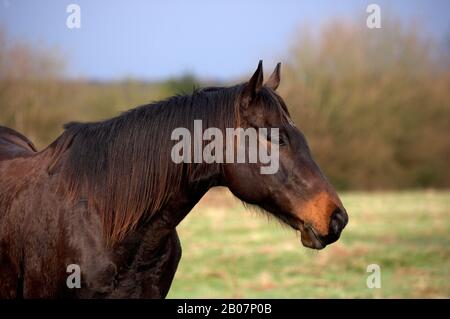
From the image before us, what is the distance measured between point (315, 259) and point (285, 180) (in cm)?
758

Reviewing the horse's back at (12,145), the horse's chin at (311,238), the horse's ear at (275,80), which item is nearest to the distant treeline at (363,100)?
the horse's back at (12,145)

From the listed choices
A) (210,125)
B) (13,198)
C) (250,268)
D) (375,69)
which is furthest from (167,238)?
(375,69)

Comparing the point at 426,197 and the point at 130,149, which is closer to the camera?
the point at 130,149

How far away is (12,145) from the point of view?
17.7 feet

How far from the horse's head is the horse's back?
6.04ft

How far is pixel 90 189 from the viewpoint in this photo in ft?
13.3

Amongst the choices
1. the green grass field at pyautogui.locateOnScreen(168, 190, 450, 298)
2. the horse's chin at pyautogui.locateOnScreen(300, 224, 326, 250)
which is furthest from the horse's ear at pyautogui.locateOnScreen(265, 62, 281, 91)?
the green grass field at pyautogui.locateOnScreen(168, 190, 450, 298)

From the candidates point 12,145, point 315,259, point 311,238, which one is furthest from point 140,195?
point 315,259

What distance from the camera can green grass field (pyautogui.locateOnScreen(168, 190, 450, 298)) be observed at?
8.88 metres

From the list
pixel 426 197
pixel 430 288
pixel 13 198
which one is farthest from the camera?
pixel 426 197

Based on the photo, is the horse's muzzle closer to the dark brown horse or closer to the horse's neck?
the dark brown horse

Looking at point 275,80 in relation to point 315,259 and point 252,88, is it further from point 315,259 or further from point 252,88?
point 315,259
